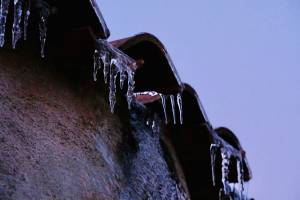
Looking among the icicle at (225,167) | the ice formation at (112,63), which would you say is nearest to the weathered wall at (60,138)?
the ice formation at (112,63)

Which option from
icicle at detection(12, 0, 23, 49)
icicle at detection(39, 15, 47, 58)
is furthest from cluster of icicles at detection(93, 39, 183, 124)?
icicle at detection(12, 0, 23, 49)

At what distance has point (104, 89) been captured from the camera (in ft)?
12.3

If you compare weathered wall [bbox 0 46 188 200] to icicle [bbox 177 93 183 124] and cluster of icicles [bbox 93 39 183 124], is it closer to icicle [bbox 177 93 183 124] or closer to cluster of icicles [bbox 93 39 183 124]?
cluster of icicles [bbox 93 39 183 124]

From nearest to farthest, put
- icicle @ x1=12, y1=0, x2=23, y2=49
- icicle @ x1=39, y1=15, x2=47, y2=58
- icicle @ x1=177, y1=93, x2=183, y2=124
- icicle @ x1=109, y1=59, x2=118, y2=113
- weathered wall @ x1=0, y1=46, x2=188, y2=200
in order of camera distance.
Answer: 1. weathered wall @ x1=0, y1=46, x2=188, y2=200
2. icicle @ x1=12, y1=0, x2=23, y2=49
3. icicle @ x1=39, y1=15, x2=47, y2=58
4. icicle @ x1=109, y1=59, x2=118, y2=113
5. icicle @ x1=177, y1=93, x2=183, y2=124

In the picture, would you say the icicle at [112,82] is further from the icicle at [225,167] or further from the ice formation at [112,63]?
the icicle at [225,167]

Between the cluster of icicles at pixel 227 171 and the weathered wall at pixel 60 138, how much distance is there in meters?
0.98

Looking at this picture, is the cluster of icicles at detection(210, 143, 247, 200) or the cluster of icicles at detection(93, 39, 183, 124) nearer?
the cluster of icicles at detection(93, 39, 183, 124)

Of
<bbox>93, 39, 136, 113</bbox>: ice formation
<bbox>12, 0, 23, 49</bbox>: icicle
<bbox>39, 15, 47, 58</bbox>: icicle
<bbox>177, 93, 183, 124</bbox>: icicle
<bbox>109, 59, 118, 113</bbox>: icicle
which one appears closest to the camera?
<bbox>12, 0, 23, 49</bbox>: icicle

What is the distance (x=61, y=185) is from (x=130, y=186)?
953 mm

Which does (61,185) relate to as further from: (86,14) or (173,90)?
(173,90)

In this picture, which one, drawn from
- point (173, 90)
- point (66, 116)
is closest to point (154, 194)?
point (173, 90)

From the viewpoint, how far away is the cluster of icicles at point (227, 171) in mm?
4652

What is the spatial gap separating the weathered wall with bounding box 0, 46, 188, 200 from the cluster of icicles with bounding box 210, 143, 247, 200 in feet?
3.22

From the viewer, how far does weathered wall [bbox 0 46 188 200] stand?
2.62 metres
